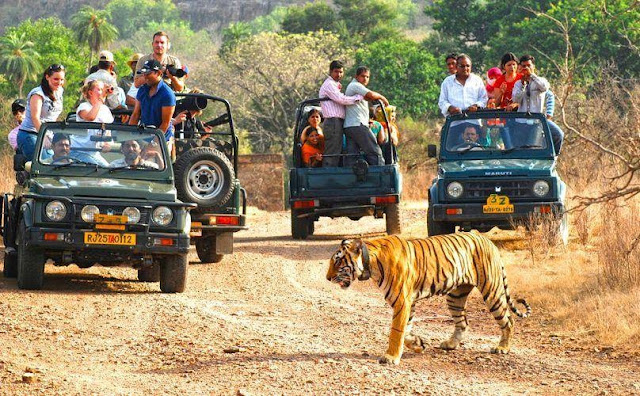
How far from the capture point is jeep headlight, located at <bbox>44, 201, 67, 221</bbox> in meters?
11.4

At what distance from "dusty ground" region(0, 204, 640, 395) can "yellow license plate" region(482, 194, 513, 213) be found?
2253 mm

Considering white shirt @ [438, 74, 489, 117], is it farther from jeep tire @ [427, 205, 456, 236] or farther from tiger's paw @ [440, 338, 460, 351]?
tiger's paw @ [440, 338, 460, 351]

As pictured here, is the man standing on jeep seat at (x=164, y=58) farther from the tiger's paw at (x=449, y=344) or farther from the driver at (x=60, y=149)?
the tiger's paw at (x=449, y=344)

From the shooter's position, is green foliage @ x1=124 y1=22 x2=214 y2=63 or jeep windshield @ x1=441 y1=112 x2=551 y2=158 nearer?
jeep windshield @ x1=441 y1=112 x2=551 y2=158

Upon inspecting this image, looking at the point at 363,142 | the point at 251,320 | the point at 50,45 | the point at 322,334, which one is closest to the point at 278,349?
the point at 322,334

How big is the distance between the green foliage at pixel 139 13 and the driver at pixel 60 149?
11842cm

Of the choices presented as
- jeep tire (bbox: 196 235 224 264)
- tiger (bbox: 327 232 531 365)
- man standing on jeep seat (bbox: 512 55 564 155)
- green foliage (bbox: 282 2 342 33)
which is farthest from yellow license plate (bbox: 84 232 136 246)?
green foliage (bbox: 282 2 342 33)

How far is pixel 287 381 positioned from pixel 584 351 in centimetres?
274

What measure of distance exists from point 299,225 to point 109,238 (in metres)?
7.12

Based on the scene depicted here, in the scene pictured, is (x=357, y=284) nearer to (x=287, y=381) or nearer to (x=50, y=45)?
(x=287, y=381)

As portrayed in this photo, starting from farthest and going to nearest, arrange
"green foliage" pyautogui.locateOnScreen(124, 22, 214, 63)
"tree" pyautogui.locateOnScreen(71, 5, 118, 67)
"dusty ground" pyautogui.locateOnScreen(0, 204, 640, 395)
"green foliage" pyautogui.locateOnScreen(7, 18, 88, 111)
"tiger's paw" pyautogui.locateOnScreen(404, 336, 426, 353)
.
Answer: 1. "green foliage" pyautogui.locateOnScreen(124, 22, 214, 63)
2. "tree" pyautogui.locateOnScreen(71, 5, 118, 67)
3. "green foliage" pyautogui.locateOnScreen(7, 18, 88, 111)
4. "tiger's paw" pyautogui.locateOnScreen(404, 336, 426, 353)
5. "dusty ground" pyautogui.locateOnScreen(0, 204, 640, 395)

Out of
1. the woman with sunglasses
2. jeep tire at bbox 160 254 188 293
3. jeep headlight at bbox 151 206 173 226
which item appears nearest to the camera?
jeep headlight at bbox 151 206 173 226

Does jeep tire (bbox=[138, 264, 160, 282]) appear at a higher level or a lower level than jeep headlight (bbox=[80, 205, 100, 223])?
lower

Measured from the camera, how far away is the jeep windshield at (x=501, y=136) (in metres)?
15.7
